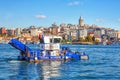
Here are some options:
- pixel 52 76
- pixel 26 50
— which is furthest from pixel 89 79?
pixel 26 50

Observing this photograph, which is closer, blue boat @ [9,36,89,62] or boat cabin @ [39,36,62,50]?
blue boat @ [9,36,89,62]

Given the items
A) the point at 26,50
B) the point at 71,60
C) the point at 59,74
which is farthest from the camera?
the point at 71,60

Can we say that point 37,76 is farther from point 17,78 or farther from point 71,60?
point 71,60

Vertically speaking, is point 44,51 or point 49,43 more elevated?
point 49,43

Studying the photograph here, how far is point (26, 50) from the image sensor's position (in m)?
76.9

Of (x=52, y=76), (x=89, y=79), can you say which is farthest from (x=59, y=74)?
(x=89, y=79)

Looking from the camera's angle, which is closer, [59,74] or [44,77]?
[44,77]

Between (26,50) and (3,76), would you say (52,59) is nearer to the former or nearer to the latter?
(26,50)

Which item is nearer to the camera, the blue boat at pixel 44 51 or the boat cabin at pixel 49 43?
the blue boat at pixel 44 51

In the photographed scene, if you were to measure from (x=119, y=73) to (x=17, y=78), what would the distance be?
48.0 ft

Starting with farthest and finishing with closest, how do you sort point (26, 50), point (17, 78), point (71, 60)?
point (71, 60), point (26, 50), point (17, 78)

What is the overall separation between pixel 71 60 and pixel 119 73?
25.3 meters

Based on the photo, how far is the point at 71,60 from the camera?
8212 cm

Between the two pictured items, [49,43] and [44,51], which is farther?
[49,43]
